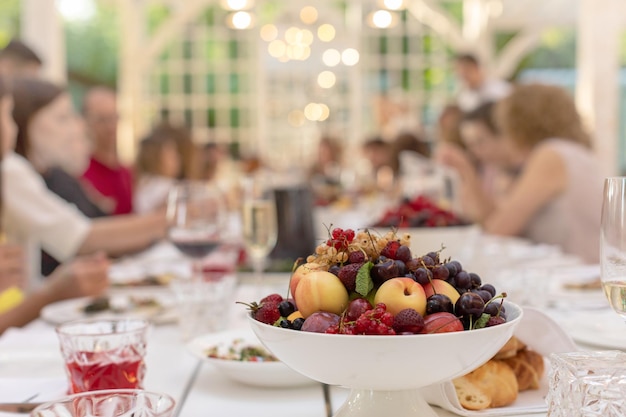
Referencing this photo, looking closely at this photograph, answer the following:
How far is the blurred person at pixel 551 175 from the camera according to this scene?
281 cm

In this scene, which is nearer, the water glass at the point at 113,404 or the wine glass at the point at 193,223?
the water glass at the point at 113,404

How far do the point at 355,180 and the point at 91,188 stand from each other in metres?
1.97

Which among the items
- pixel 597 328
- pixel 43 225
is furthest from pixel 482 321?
pixel 43 225

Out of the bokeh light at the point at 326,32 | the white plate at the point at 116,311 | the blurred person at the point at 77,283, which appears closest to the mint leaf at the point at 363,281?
the white plate at the point at 116,311

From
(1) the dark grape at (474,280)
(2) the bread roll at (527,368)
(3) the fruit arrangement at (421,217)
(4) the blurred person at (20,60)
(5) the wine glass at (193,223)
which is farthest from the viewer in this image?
(4) the blurred person at (20,60)

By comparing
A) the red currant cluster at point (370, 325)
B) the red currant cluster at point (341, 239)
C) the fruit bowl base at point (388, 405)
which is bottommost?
the fruit bowl base at point (388, 405)

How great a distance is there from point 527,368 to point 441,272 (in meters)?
0.23

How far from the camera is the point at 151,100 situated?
9.30 meters

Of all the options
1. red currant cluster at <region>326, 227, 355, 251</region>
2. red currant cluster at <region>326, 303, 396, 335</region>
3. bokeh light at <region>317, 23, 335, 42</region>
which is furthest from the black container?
bokeh light at <region>317, 23, 335, 42</region>

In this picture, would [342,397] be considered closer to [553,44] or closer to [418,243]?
[418,243]

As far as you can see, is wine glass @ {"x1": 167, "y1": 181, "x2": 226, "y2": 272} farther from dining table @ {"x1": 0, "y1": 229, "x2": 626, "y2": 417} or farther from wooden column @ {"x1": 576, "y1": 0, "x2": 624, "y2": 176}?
wooden column @ {"x1": 576, "y1": 0, "x2": 624, "y2": 176}

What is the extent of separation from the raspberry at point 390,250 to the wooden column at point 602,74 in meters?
7.09

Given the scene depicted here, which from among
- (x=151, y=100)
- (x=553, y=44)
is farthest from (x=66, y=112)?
(x=553, y=44)

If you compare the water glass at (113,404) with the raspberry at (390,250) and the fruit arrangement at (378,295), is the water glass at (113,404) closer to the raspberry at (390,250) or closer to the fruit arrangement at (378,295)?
the fruit arrangement at (378,295)
